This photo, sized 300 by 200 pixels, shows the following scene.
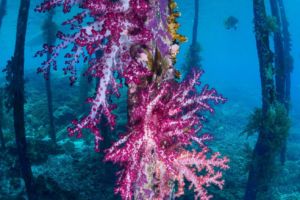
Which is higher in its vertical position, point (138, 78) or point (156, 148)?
point (138, 78)

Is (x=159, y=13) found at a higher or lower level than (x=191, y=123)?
higher

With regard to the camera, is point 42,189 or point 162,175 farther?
point 42,189

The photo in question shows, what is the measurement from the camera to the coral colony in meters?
2.34

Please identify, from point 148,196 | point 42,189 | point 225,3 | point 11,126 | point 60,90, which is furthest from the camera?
point 225,3

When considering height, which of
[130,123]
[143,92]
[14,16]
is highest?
[14,16]

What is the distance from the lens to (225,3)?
46.7 meters

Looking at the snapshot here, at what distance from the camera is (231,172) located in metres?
10.7

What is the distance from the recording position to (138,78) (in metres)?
2.45

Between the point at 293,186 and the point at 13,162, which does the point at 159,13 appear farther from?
the point at 293,186

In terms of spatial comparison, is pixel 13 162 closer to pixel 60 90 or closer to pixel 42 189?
pixel 42 189

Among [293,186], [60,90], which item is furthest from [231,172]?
[60,90]

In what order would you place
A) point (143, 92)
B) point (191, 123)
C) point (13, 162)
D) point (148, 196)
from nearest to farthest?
point (143, 92) → point (148, 196) → point (191, 123) → point (13, 162)

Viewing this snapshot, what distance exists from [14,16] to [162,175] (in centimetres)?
4732

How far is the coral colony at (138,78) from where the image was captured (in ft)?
7.67
